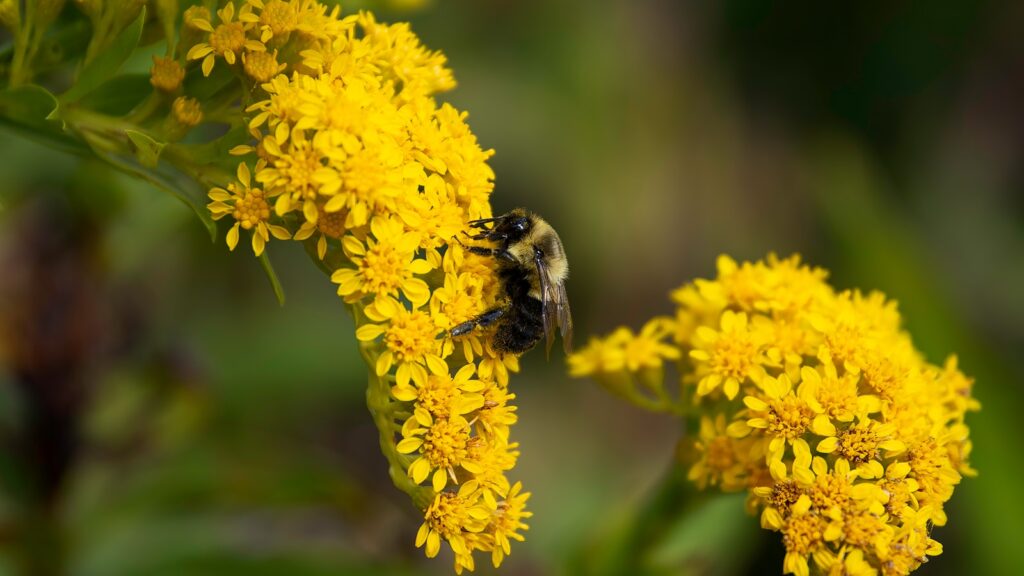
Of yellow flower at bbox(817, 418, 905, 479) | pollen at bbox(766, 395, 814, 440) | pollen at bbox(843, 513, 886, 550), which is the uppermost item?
yellow flower at bbox(817, 418, 905, 479)

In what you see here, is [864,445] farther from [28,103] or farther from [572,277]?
[572,277]

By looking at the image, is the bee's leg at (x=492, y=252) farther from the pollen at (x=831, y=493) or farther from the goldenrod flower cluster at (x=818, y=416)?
the pollen at (x=831, y=493)

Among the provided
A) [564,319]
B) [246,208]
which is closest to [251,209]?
[246,208]

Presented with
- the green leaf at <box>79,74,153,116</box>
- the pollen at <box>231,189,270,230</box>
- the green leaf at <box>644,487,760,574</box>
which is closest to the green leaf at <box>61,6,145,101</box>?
the green leaf at <box>79,74,153,116</box>

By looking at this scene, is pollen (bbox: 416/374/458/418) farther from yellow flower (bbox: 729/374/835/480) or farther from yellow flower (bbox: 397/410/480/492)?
yellow flower (bbox: 729/374/835/480)

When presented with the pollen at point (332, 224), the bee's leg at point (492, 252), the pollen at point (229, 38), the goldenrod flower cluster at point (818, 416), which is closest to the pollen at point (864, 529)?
the goldenrod flower cluster at point (818, 416)

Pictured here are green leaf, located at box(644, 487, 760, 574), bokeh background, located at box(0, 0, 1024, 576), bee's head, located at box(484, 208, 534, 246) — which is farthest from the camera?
bokeh background, located at box(0, 0, 1024, 576)

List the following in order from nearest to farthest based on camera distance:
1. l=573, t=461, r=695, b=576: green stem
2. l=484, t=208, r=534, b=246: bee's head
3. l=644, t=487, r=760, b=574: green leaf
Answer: l=484, t=208, r=534, b=246: bee's head
l=573, t=461, r=695, b=576: green stem
l=644, t=487, r=760, b=574: green leaf
